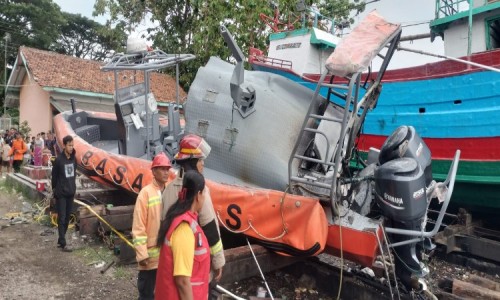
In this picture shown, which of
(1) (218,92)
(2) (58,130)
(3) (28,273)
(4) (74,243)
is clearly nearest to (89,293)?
(3) (28,273)

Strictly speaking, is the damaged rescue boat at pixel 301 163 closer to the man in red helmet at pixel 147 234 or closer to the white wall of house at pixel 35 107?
the man in red helmet at pixel 147 234

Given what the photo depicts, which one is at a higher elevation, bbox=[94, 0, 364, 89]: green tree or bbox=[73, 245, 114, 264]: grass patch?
bbox=[94, 0, 364, 89]: green tree

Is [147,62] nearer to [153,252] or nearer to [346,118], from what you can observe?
[346,118]

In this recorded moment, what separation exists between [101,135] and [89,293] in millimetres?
5336

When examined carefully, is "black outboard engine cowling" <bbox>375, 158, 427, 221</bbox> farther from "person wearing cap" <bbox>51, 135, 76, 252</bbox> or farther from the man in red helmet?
"person wearing cap" <bbox>51, 135, 76, 252</bbox>

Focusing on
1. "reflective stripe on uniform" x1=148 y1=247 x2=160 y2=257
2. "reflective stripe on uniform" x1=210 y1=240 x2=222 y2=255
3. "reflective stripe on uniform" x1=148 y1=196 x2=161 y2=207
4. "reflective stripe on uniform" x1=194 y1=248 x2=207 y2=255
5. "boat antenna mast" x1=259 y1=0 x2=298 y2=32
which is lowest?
"reflective stripe on uniform" x1=148 y1=247 x2=160 y2=257

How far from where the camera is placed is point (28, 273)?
4.48 metres

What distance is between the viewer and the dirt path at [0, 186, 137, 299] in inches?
159

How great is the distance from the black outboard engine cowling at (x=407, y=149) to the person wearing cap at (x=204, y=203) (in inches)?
77.8

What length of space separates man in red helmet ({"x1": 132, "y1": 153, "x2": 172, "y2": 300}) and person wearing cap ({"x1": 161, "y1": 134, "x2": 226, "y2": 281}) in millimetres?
301

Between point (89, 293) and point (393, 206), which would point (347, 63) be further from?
point (89, 293)

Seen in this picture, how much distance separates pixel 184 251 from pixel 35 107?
1942 cm

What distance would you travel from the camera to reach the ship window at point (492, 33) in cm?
733

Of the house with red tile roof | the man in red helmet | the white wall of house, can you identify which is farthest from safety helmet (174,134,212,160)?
the white wall of house
